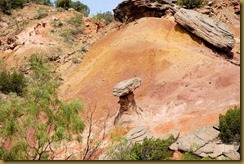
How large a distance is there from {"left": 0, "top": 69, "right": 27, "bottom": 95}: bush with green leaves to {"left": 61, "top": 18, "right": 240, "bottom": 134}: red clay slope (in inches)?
123

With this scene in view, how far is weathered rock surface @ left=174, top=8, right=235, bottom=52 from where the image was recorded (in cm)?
2380

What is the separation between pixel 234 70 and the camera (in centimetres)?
1919

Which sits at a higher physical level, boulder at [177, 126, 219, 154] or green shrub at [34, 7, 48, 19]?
green shrub at [34, 7, 48, 19]

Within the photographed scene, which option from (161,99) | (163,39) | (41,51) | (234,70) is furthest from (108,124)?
(41,51)

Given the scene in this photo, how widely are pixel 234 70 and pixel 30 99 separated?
10.3 meters

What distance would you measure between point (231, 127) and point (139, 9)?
16.8m

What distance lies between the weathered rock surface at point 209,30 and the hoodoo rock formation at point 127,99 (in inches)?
308

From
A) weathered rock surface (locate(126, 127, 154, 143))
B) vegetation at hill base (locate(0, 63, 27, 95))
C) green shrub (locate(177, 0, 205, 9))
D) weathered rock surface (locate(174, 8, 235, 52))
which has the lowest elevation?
vegetation at hill base (locate(0, 63, 27, 95))

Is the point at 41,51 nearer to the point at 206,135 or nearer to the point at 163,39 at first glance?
the point at 163,39

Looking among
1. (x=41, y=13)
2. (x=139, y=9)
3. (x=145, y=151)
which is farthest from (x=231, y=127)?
(x=41, y=13)

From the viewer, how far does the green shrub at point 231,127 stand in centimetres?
1389

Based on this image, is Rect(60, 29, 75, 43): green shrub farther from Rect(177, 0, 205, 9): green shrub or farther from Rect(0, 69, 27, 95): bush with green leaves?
Rect(177, 0, 205, 9): green shrub

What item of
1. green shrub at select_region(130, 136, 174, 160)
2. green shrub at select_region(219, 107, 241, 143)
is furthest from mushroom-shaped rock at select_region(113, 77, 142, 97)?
green shrub at select_region(219, 107, 241, 143)

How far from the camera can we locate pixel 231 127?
1409 centimetres
